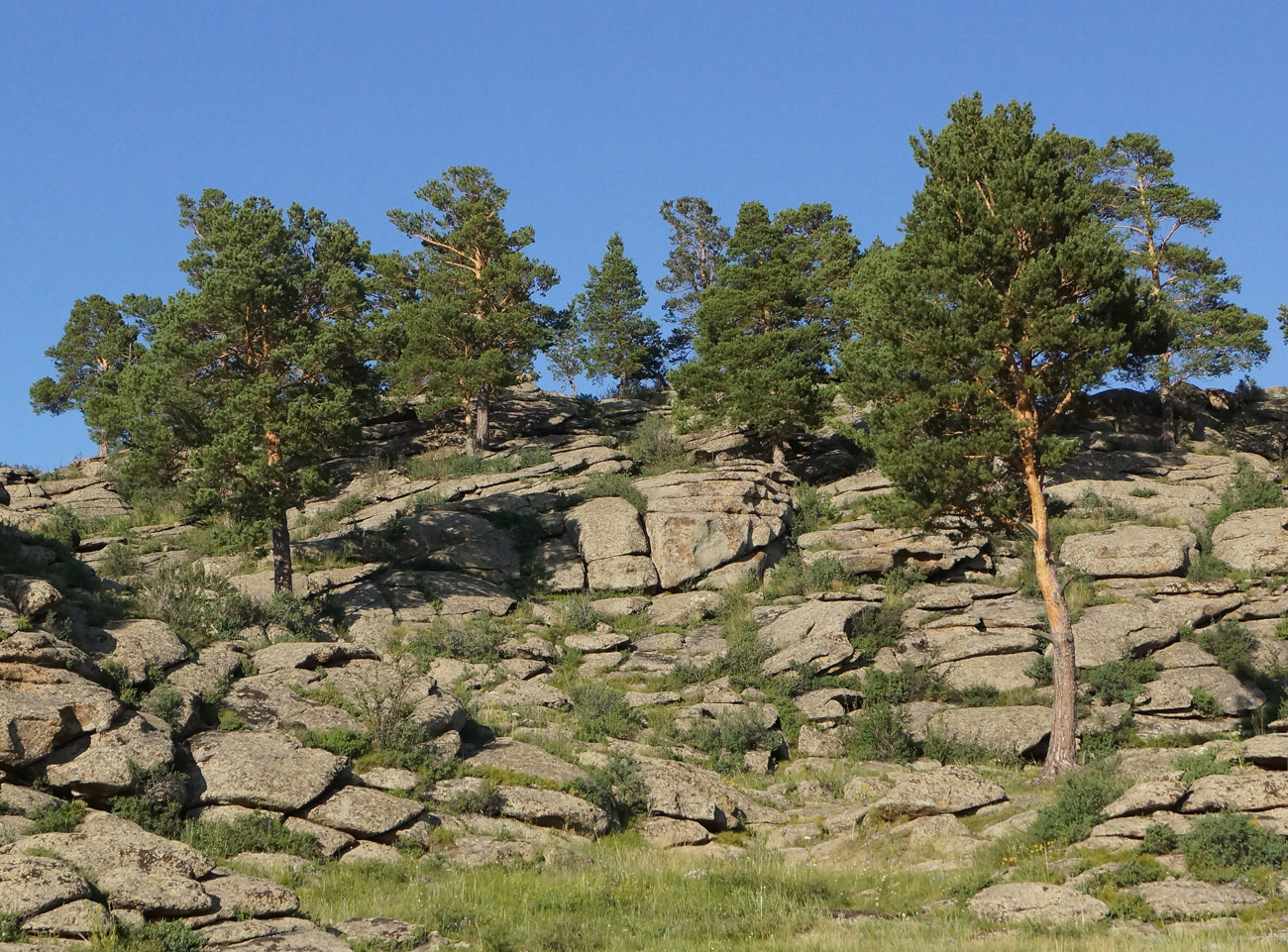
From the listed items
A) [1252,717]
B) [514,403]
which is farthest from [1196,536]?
[514,403]

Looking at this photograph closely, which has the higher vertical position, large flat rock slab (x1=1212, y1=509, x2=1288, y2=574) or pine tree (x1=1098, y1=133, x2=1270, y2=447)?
pine tree (x1=1098, y1=133, x2=1270, y2=447)

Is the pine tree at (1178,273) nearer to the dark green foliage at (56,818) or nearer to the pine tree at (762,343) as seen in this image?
the pine tree at (762,343)

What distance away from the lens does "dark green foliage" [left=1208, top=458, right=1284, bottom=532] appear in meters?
35.9

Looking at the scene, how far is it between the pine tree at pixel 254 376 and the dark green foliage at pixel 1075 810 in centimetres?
2028

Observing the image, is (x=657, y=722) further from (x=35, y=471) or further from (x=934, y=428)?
(x=35, y=471)

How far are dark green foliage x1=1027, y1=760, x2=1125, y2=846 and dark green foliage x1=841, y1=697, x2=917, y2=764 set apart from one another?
638cm

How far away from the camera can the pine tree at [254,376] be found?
95.9ft

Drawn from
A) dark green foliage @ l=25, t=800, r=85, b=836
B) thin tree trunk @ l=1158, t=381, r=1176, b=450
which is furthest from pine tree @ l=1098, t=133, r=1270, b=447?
dark green foliage @ l=25, t=800, r=85, b=836

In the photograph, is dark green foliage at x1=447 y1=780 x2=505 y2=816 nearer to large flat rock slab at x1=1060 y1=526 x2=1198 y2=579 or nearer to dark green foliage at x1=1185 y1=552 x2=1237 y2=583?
large flat rock slab at x1=1060 y1=526 x2=1198 y2=579

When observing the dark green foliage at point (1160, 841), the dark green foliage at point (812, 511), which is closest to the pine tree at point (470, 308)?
the dark green foliage at point (812, 511)

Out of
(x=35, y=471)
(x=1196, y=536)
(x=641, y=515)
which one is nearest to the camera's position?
(x=1196, y=536)

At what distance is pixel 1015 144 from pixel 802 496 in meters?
17.3

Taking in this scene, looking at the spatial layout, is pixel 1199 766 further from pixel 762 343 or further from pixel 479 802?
pixel 762 343

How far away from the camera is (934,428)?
2569cm
